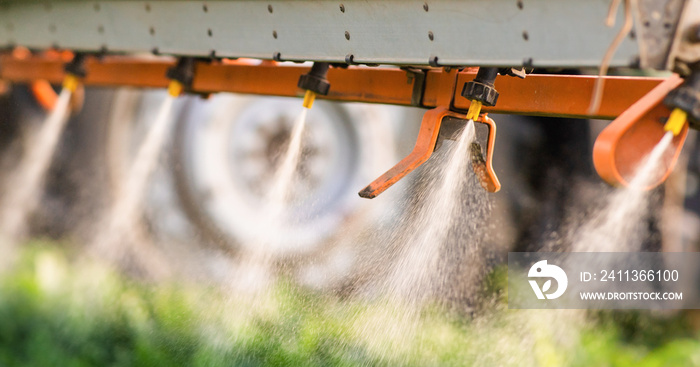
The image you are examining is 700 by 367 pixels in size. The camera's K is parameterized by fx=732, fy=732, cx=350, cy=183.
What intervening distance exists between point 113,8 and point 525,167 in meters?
1.55

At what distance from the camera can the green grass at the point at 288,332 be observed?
2.13 metres

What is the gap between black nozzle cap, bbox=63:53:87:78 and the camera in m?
2.49

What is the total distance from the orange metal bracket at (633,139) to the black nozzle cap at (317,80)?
2.35 ft

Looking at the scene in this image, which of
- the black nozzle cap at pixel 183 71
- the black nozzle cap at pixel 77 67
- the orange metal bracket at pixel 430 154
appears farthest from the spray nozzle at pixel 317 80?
the black nozzle cap at pixel 77 67

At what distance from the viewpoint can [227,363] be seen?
210 centimetres

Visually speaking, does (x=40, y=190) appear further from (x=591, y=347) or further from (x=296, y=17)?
(x=591, y=347)

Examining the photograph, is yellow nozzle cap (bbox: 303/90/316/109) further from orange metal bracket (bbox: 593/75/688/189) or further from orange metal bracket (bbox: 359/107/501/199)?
orange metal bracket (bbox: 593/75/688/189)

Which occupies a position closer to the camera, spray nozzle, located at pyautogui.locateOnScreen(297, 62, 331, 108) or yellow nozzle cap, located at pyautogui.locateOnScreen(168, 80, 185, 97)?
spray nozzle, located at pyautogui.locateOnScreen(297, 62, 331, 108)

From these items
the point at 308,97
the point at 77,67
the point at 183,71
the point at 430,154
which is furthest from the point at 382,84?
the point at 77,67

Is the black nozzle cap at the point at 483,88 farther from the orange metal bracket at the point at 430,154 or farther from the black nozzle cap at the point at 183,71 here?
the black nozzle cap at the point at 183,71

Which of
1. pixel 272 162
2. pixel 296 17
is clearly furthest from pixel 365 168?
pixel 296 17

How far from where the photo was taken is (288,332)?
2.21m

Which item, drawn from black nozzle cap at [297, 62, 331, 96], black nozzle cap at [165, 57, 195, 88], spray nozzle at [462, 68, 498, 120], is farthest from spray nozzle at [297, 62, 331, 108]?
black nozzle cap at [165, 57, 195, 88]

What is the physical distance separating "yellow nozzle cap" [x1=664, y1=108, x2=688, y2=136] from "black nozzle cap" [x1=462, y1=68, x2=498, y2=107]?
350mm
